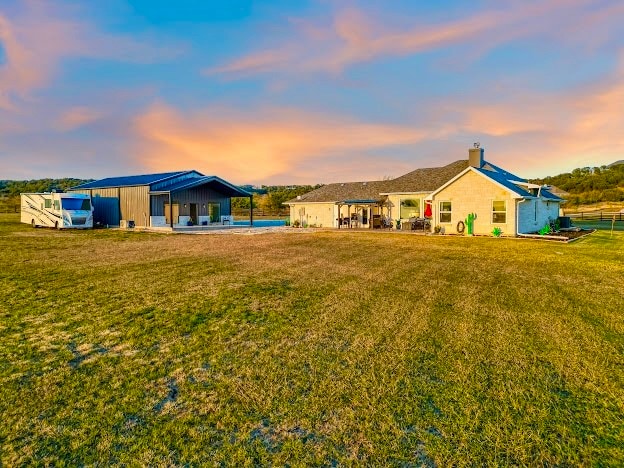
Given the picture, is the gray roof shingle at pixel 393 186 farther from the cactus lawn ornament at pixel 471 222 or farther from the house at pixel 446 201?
the cactus lawn ornament at pixel 471 222

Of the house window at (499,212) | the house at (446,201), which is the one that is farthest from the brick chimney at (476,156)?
the house window at (499,212)

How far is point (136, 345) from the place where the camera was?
5.17 meters

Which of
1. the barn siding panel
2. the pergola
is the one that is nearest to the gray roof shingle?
the pergola

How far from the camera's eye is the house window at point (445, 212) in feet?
80.7

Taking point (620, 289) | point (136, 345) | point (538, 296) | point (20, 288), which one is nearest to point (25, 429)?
point (136, 345)

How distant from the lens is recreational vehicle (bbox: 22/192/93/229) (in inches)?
1095

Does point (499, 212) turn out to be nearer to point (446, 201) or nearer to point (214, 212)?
point (446, 201)

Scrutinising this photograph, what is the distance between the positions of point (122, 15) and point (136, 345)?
17.7 m

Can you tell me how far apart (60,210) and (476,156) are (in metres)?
34.1

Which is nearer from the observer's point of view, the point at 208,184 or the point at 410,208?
the point at 410,208

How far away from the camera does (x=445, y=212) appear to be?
2467 cm

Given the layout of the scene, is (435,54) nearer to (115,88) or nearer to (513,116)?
(513,116)

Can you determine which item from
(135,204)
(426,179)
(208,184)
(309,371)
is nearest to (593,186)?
(426,179)

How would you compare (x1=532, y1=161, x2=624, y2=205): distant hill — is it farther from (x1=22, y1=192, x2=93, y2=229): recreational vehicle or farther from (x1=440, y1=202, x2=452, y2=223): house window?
(x1=22, y1=192, x2=93, y2=229): recreational vehicle
